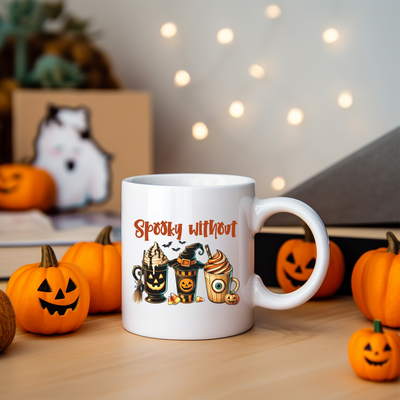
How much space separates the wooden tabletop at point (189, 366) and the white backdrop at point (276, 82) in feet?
0.88

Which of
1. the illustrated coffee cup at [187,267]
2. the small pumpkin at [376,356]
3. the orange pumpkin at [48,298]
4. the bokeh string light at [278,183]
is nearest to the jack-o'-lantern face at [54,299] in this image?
the orange pumpkin at [48,298]

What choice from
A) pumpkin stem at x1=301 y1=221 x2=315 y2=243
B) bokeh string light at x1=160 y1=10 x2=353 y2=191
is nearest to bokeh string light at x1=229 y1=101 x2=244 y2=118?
bokeh string light at x1=160 y1=10 x2=353 y2=191

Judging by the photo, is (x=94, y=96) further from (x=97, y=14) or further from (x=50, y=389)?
(x=50, y=389)

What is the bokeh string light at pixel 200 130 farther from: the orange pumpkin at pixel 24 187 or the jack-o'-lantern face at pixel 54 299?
the jack-o'-lantern face at pixel 54 299

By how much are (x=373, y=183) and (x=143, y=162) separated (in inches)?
19.6

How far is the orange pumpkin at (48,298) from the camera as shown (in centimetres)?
49

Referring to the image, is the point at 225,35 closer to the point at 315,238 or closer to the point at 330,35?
the point at 330,35

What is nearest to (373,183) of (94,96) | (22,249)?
(22,249)

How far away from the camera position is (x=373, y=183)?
26.3 inches

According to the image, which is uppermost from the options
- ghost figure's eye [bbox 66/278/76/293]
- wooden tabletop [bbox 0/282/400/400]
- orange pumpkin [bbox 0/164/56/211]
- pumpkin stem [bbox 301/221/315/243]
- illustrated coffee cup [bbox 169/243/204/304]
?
orange pumpkin [bbox 0/164/56/211]

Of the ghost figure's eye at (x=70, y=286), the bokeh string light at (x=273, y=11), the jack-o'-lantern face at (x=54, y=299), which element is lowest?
the jack-o'-lantern face at (x=54, y=299)

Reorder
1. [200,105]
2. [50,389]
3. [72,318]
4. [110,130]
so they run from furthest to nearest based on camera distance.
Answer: [110,130] → [200,105] → [72,318] → [50,389]

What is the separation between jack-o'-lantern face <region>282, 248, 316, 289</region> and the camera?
0.61 m

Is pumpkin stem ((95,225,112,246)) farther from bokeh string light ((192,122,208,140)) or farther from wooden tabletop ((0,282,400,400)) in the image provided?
bokeh string light ((192,122,208,140))
